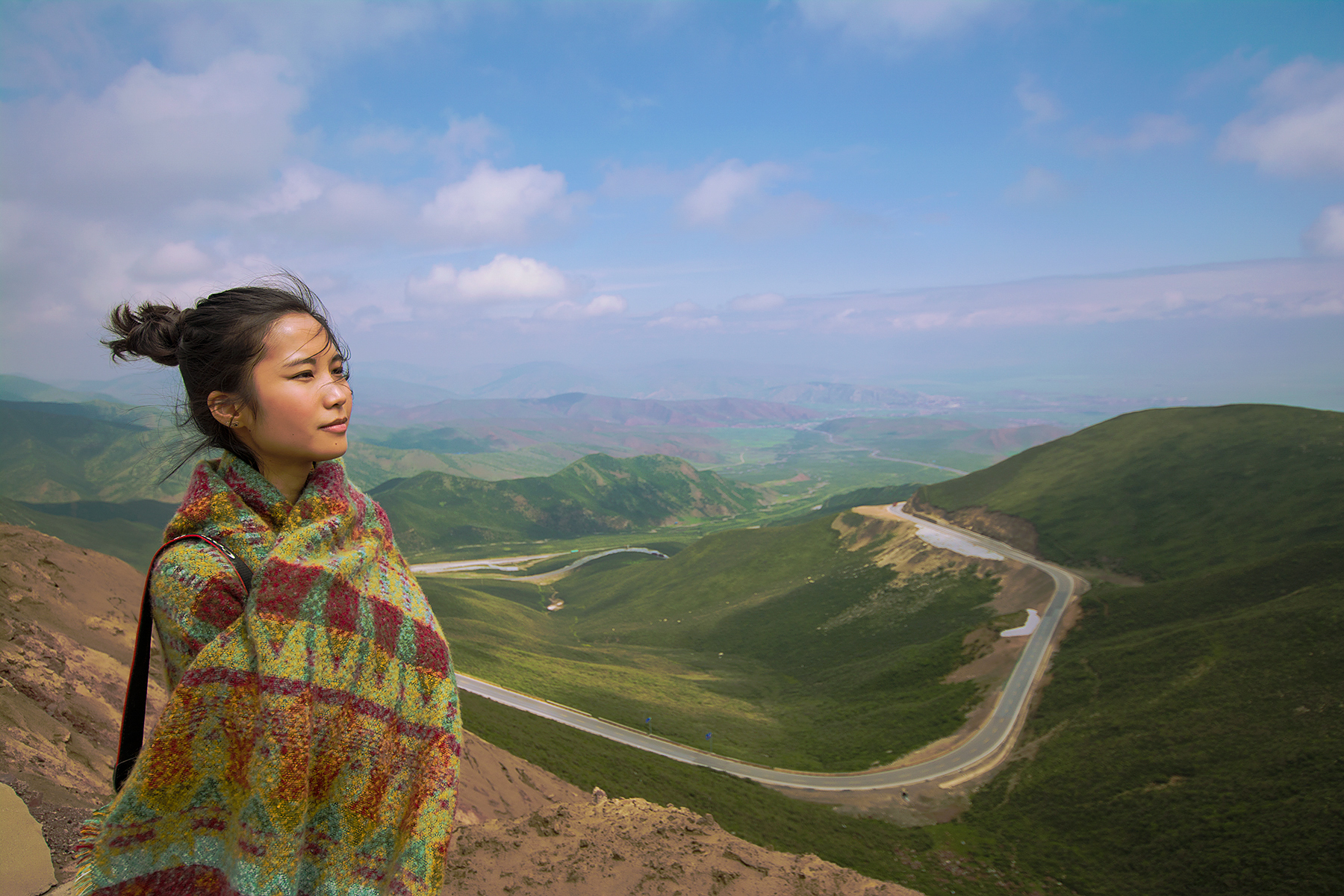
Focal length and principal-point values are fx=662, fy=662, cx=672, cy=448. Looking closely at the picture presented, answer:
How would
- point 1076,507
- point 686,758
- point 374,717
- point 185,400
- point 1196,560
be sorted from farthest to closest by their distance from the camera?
point 1076,507
point 1196,560
point 686,758
point 185,400
point 374,717

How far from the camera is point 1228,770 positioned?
31.6 meters

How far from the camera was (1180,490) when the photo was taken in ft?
251

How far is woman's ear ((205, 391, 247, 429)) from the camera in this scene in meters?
2.72

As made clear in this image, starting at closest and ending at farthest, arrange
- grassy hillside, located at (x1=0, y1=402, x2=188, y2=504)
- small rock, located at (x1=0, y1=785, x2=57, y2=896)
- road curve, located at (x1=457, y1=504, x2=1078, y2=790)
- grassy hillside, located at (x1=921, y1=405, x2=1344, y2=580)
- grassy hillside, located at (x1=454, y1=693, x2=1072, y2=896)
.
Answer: small rock, located at (x1=0, y1=785, x2=57, y2=896) < grassy hillside, located at (x1=454, y1=693, x2=1072, y2=896) < road curve, located at (x1=457, y1=504, x2=1078, y2=790) < grassy hillside, located at (x1=921, y1=405, x2=1344, y2=580) < grassy hillside, located at (x1=0, y1=402, x2=188, y2=504)

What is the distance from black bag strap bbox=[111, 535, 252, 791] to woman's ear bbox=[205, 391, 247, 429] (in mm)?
538

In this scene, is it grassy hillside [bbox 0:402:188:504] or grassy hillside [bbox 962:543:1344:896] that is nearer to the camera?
grassy hillside [bbox 962:543:1344:896]

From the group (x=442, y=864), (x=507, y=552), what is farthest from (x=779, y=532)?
(x=442, y=864)

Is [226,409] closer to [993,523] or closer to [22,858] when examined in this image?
[22,858]

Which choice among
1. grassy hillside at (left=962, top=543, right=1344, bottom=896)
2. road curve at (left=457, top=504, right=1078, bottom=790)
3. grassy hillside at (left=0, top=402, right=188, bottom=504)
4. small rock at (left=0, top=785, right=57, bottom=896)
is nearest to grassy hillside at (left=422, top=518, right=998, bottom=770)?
road curve at (left=457, top=504, right=1078, bottom=790)

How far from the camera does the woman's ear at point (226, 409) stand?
107 inches

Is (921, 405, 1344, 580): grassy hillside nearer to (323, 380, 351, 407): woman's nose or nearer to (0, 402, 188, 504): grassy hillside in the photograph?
(323, 380, 351, 407): woman's nose

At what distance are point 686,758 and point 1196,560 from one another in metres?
52.7

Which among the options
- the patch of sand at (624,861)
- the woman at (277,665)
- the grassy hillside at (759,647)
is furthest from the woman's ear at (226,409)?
the grassy hillside at (759,647)

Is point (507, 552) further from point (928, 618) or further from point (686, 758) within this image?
point (686, 758)
